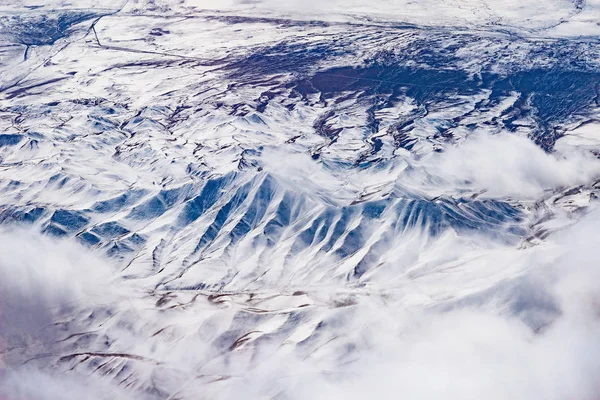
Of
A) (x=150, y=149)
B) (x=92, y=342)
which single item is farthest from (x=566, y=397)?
(x=150, y=149)

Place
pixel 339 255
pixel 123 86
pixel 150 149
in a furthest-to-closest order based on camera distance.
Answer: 1. pixel 123 86
2. pixel 150 149
3. pixel 339 255

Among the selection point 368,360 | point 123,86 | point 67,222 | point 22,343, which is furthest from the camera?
point 123,86

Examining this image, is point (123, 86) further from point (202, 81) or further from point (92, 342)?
point (92, 342)

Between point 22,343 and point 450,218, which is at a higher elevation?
point 450,218

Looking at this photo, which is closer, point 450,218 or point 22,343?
point 22,343

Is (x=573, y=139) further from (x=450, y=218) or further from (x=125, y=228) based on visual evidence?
(x=125, y=228)

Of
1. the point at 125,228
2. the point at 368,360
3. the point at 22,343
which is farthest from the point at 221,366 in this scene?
the point at 125,228
